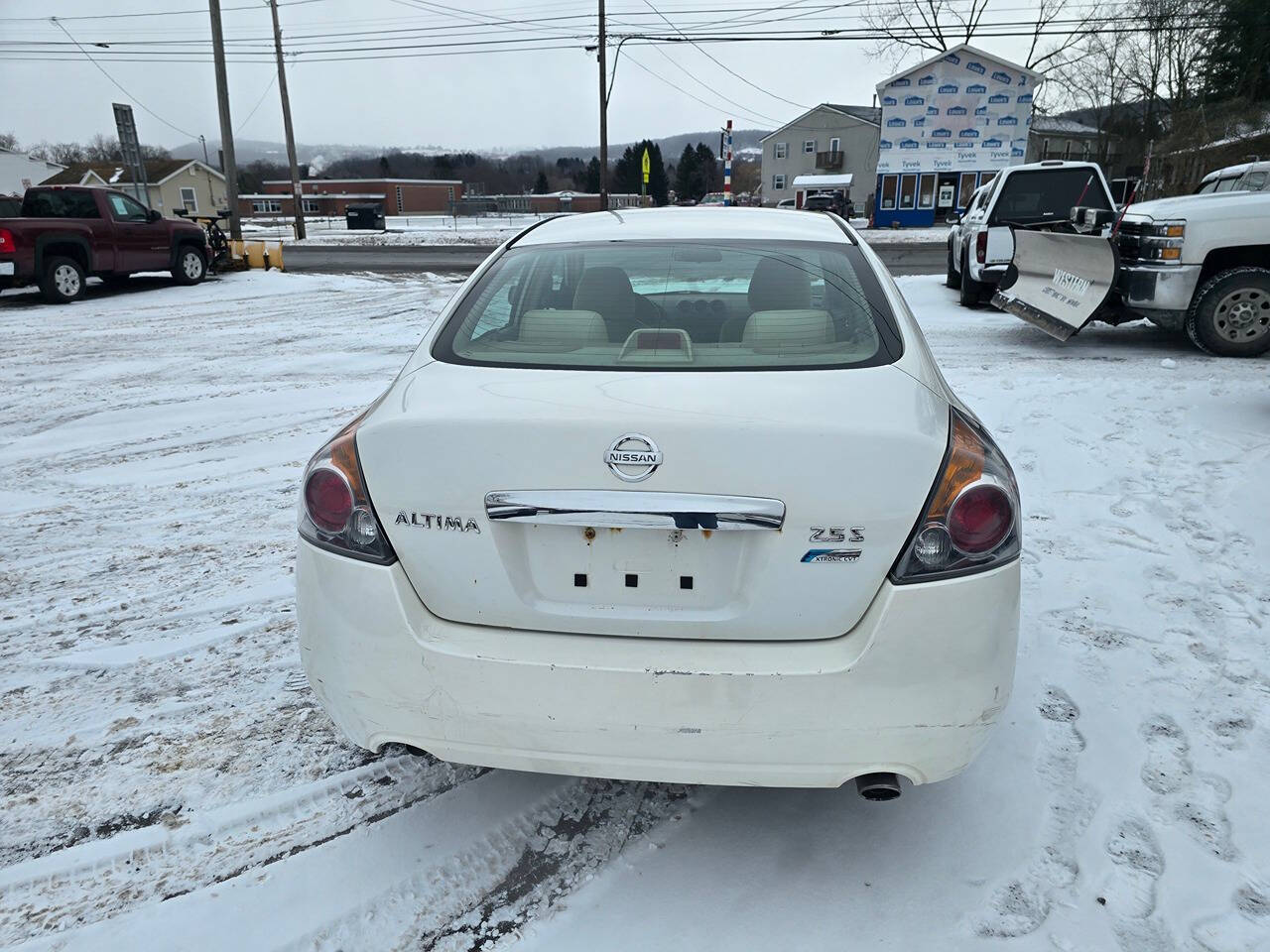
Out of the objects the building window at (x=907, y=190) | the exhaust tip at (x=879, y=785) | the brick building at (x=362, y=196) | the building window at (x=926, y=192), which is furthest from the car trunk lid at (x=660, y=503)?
the brick building at (x=362, y=196)

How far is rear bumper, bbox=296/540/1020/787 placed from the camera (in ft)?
6.22

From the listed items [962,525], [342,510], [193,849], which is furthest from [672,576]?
[193,849]

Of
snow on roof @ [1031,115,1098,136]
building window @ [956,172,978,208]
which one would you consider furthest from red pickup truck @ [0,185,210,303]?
snow on roof @ [1031,115,1098,136]

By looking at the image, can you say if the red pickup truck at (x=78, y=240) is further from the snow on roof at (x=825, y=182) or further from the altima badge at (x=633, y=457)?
the snow on roof at (x=825, y=182)

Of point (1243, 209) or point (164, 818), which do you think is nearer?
point (164, 818)

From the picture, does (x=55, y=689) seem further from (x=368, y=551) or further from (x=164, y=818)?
(x=368, y=551)

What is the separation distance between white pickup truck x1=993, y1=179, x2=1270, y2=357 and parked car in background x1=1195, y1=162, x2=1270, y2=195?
673 millimetres

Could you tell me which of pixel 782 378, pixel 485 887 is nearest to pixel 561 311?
pixel 782 378

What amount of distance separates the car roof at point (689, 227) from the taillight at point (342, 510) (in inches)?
50.7

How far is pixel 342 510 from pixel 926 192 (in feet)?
140

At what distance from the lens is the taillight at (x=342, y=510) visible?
204 cm

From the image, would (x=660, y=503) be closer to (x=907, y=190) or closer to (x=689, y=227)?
(x=689, y=227)

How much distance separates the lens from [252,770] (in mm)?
2639

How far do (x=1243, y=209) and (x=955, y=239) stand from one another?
613 centimetres
